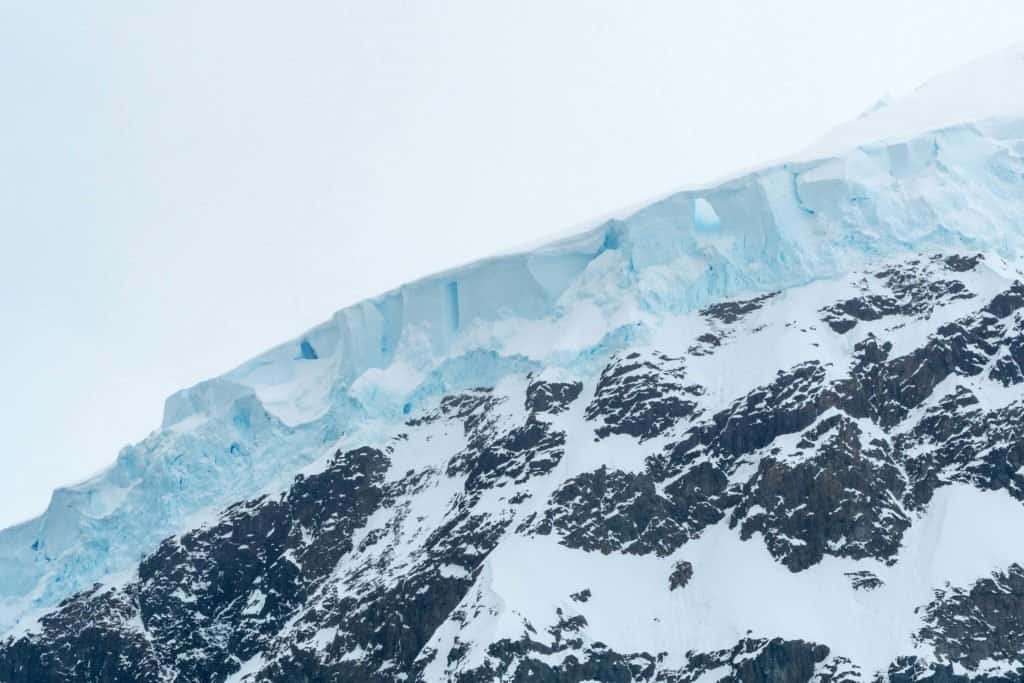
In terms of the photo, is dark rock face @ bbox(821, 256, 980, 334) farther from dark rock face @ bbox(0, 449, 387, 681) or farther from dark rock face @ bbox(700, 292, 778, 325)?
dark rock face @ bbox(0, 449, 387, 681)

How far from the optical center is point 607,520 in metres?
132

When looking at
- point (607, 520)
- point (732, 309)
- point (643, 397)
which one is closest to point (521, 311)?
point (643, 397)

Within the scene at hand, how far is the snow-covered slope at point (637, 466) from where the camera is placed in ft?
396

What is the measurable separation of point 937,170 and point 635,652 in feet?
169

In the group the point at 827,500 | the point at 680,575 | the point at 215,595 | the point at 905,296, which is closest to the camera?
the point at 827,500

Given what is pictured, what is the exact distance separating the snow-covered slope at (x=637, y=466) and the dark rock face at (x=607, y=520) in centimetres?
27

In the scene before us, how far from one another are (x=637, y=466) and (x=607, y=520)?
5804 mm

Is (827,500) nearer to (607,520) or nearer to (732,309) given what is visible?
(607,520)

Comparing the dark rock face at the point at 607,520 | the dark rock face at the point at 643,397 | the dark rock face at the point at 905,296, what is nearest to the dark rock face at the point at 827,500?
the dark rock face at the point at 607,520

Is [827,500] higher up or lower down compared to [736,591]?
higher up

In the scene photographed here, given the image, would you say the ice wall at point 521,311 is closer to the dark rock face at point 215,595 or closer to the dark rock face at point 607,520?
the dark rock face at point 607,520

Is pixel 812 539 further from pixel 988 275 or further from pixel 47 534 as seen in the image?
pixel 47 534

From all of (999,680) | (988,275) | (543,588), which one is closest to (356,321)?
(543,588)

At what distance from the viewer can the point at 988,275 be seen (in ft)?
443
